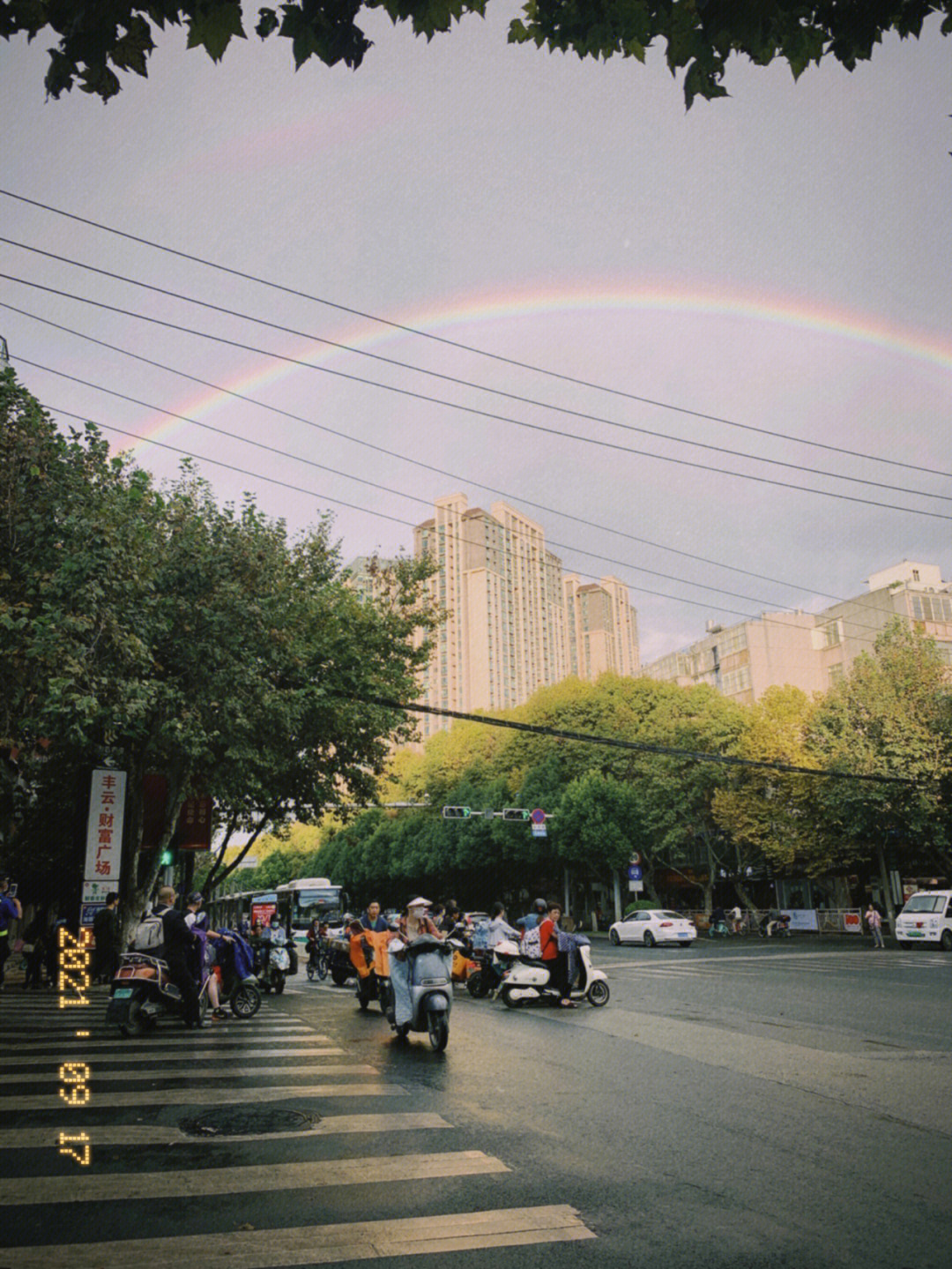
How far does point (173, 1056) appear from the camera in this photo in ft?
29.9

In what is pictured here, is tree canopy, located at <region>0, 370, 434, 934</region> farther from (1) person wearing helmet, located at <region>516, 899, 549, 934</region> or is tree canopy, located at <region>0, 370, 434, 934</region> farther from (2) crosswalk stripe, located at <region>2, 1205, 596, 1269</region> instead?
(2) crosswalk stripe, located at <region>2, 1205, 596, 1269</region>

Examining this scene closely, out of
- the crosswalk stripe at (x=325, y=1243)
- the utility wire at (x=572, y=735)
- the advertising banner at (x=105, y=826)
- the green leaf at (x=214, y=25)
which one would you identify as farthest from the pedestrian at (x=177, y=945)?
the green leaf at (x=214, y=25)

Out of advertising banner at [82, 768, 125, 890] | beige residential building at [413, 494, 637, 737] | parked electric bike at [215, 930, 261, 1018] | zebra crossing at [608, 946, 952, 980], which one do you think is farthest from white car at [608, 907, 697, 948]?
beige residential building at [413, 494, 637, 737]

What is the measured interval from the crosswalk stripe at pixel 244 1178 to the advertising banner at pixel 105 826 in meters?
15.6

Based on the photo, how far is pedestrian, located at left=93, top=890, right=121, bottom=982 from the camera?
18.5 meters

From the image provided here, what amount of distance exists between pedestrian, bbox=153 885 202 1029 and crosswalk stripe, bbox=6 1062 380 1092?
2.76 meters

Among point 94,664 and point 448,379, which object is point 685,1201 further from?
point 448,379

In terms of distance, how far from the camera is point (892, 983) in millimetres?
17484

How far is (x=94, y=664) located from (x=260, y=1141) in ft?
31.1

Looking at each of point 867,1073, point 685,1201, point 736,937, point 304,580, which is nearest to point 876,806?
point 736,937

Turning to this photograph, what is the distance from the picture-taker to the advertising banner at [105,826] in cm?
1923

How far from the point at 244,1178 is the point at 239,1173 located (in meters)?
0.12

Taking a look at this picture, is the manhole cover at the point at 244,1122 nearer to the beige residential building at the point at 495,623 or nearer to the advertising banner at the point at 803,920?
the advertising banner at the point at 803,920

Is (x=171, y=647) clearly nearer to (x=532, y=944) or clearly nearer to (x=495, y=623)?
(x=532, y=944)
